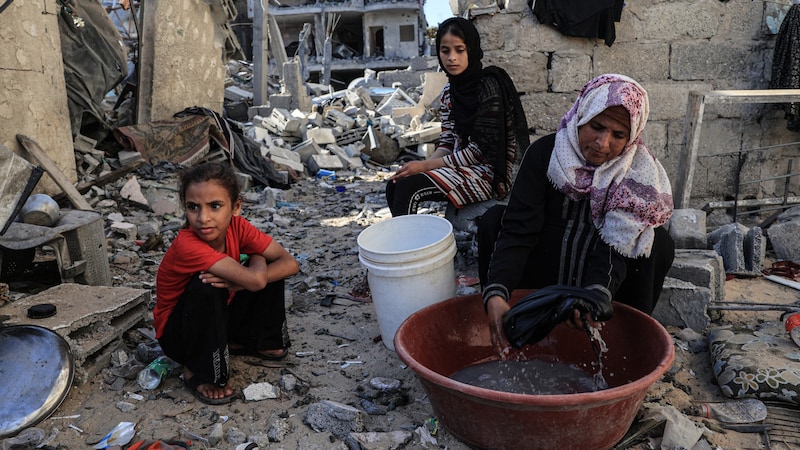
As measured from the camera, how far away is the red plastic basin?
72.4 inches

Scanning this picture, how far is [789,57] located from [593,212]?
293 cm

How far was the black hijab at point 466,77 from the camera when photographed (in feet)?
12.1

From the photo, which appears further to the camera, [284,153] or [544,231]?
[284,153]

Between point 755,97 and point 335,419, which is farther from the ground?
point 755,97

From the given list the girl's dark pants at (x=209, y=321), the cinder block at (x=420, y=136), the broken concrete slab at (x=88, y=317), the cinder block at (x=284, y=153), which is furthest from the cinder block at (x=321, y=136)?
the girl's dark pants at (x=209, y=321)

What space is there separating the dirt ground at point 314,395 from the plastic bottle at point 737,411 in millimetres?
78

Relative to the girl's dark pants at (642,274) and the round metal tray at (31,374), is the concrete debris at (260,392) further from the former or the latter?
the girl's dark pants at (642,274)

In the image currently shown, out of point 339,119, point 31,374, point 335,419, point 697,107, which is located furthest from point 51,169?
point 339,119

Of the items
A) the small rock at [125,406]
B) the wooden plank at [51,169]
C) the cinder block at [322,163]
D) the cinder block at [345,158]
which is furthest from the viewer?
the cinder block at [345,158]

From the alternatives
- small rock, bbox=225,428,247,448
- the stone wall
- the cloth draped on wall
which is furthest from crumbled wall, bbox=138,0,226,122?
the cloth draped on wall

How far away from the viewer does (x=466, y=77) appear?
3762 mm

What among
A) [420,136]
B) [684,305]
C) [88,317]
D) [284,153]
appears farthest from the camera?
[420,136]

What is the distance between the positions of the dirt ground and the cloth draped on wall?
62.8 inches

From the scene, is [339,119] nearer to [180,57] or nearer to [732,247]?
[180,57]
